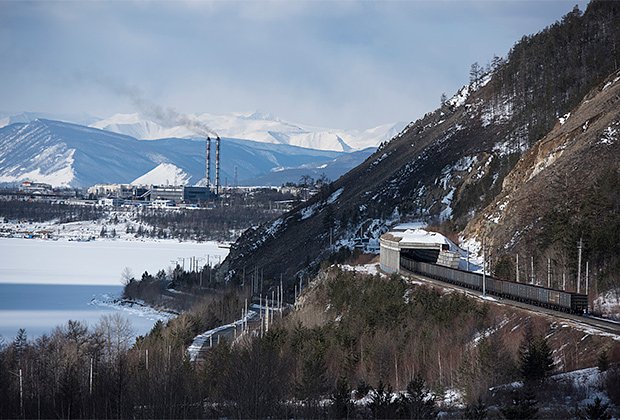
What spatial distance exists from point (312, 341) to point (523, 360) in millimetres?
11853

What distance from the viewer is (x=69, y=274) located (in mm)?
117250

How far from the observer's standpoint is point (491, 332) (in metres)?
33.6

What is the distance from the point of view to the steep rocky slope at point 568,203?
41.2 meters

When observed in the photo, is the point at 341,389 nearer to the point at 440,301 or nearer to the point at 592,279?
the point at 440,301

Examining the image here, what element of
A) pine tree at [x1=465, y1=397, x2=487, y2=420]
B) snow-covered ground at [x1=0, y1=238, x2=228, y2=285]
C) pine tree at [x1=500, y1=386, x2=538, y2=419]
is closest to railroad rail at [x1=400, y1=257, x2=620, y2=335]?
pine tree at [x1=500, y1=386, x2=538, y2=419]

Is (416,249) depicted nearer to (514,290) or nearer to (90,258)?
(514,290)

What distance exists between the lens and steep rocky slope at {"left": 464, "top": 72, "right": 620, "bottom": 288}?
41219 millimetres

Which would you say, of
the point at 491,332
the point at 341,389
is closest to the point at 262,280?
the point at 491,332

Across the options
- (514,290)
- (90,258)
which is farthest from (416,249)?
(90,258)

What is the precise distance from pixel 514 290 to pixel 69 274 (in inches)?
3436

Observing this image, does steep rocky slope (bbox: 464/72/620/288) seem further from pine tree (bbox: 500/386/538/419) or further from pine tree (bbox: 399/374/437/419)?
pine tree (bbox: 500/386/538/419)

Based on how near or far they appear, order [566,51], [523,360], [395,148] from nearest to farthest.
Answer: [523,360], [566,51], [395,148]

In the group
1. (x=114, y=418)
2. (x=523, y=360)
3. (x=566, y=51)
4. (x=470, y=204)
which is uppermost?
(x=566, y=51)

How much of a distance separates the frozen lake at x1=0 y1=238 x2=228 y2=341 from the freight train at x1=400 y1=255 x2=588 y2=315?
2703cm
